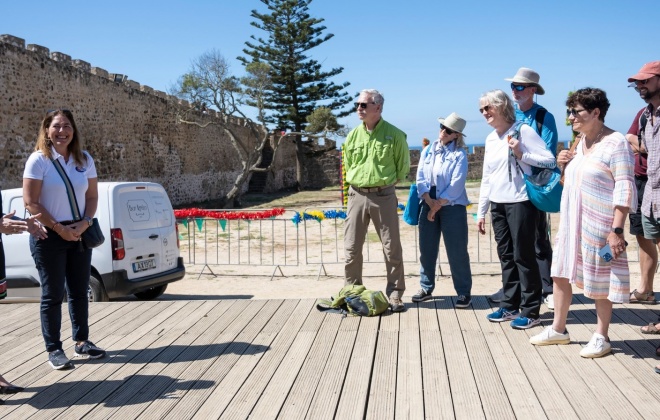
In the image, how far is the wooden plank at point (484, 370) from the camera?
2.55 meters

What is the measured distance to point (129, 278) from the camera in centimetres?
549

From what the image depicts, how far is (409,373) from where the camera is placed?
2990mm

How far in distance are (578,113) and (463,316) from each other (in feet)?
4.88

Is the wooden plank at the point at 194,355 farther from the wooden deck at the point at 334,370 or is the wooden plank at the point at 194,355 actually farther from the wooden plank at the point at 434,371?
the wooden plank at the point at 434,371

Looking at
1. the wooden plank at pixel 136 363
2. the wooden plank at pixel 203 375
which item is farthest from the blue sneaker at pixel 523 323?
the wooden plank at pixel 136 363

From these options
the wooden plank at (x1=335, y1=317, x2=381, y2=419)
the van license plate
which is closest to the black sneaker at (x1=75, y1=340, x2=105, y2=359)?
the wooden plank at (x1=335, y1=317, x2=381, y2=419)

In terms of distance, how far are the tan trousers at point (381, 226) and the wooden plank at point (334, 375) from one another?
0.52 meters

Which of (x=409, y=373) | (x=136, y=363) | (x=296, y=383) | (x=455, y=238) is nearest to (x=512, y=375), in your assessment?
(x=409, y=373)

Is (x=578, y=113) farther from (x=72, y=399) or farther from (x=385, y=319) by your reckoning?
(x=72, y=399)

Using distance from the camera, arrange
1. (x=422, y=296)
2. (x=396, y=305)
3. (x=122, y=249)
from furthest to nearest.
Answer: (x=122, y=249) < (x=422, y=296) < (x=396, y=305)

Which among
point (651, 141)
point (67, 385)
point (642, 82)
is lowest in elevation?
point (67, 385)

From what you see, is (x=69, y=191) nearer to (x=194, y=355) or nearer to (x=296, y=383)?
(x=194, y=355)

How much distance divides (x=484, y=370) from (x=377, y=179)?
5.16 ft

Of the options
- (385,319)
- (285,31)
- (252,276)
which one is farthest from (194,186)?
(385,319)
